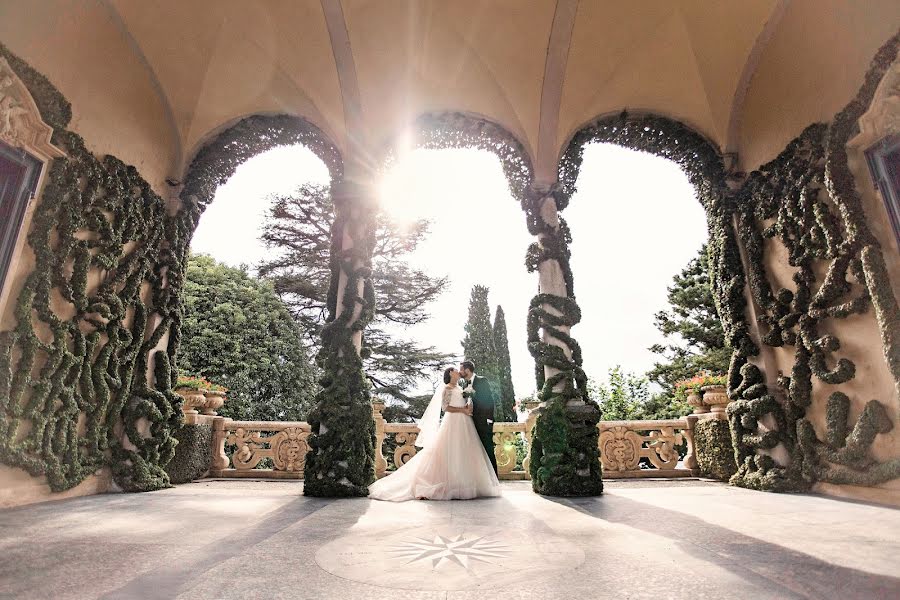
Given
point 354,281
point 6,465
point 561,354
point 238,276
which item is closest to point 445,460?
point 561,354

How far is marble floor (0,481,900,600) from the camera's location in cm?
189

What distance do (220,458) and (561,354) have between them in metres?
Result: 6.13

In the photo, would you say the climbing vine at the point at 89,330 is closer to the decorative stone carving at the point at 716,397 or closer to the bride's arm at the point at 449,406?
the bride's arm at the point at 449,406

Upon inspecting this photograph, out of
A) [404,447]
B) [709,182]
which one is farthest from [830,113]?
[404,447]

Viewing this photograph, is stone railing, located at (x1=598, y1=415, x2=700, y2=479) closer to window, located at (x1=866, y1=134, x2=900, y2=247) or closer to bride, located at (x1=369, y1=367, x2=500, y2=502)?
bride, located at (x1=369, y1=367, x2=500, y2=502)

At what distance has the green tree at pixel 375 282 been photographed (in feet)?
49.0

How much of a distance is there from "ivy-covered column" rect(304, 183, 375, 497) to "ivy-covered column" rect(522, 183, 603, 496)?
7.28ft

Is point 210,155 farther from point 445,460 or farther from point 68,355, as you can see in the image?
point 445,460

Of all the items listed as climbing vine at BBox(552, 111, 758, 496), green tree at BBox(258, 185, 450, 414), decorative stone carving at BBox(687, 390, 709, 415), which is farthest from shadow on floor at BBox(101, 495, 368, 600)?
green tree at BBox(258, 185, 450, 414)

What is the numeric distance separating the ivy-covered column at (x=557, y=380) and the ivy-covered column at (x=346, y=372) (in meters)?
2.22

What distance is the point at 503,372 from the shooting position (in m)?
17.1

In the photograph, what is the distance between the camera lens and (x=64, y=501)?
14.5ft

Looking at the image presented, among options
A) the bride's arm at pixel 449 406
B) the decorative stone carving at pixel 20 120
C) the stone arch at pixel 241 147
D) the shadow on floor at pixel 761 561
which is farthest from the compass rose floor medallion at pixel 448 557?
the stone arch at pixel 241 147

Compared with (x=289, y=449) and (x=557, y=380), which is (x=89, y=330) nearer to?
(x=289, y=449)
